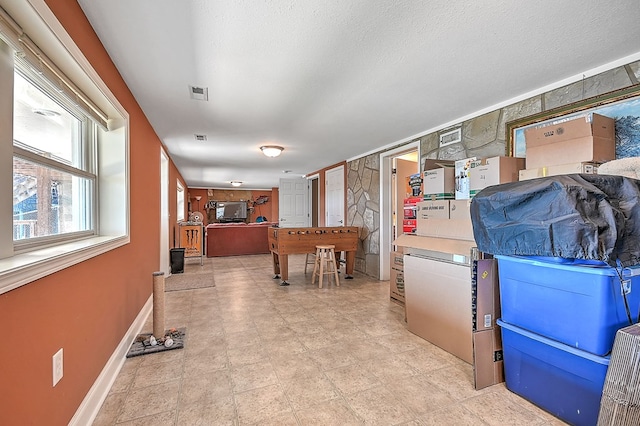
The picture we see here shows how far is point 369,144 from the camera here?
15.0 ft

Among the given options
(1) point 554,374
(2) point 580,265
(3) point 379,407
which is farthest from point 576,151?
(3) point 379,407

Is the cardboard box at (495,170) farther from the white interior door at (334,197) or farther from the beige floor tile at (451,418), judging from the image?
the white interior door at (334,197)

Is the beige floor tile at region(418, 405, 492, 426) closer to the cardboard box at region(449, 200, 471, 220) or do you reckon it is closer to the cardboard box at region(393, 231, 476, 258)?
the cardboard box at region(393, 231, 476, 258)

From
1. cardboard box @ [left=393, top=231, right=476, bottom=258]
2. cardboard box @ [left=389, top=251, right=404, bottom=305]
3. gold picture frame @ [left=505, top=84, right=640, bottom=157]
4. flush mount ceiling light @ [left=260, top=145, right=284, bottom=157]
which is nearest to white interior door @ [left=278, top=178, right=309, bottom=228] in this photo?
flush mount ceiling light @ [left=260, top=145, right=284, bottom=157]

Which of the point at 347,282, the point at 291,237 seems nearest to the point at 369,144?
the point at 291,237

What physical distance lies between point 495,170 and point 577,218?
3.87 feet

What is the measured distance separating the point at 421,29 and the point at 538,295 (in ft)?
5.48

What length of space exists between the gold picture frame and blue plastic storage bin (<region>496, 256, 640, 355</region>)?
1.31 m

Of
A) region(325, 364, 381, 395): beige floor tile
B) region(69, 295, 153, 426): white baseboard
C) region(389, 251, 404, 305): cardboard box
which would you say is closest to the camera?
region(69, 295, 153, 426): white baseboard

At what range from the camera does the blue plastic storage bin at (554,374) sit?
1432 mm

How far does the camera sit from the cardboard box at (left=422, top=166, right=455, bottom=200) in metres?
2.82

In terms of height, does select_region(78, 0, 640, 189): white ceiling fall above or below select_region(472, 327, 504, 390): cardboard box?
above

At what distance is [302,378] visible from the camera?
1.95m

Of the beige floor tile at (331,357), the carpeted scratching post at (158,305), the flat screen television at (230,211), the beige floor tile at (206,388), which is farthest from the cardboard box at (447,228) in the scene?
the flat screen television at (230,211)
